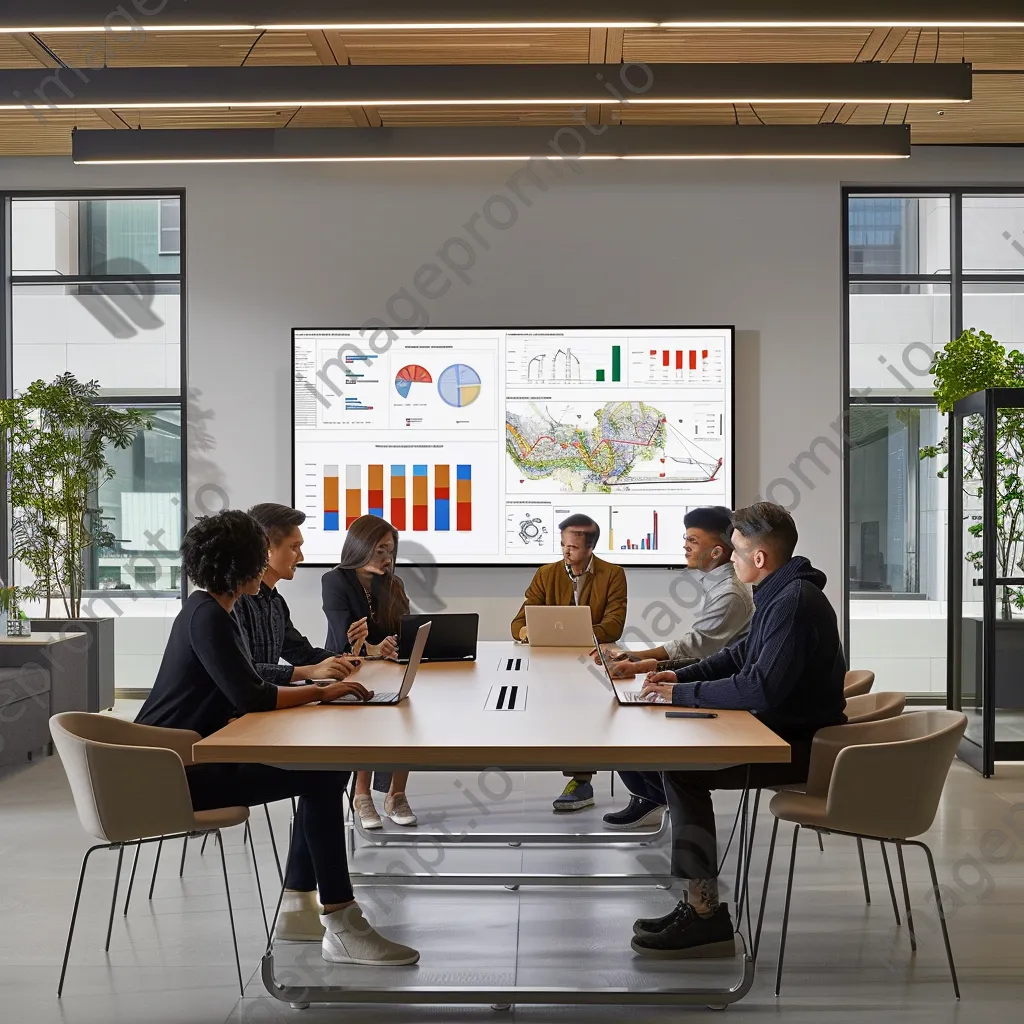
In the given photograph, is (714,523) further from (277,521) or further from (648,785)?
(277,521)

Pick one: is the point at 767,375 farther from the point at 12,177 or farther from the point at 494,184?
the point at 12,177

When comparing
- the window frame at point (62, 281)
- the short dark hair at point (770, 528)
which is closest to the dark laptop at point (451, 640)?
the short dark hair at point (770, 528)

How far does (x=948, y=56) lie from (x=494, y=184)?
2.89 m

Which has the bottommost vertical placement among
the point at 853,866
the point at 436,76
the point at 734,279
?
the point at 853,866

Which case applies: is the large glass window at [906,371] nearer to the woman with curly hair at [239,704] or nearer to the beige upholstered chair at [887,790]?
the beige upholstered chair at [887,790]

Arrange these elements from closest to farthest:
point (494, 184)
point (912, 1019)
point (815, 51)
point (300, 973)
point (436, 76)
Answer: point (912, 1019) < point (300, 973) < point (436, 76) < point (815, 51) < point (494, 184)

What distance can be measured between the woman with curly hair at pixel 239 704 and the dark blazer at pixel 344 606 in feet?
4.38

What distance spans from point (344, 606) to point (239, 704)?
156cm

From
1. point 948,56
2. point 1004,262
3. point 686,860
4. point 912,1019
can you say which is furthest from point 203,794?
point 1004,262

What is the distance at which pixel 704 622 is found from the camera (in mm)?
4266

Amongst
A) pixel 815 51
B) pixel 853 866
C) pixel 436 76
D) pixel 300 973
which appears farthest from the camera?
pixel 815 51

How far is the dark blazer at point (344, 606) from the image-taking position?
467 centimetres

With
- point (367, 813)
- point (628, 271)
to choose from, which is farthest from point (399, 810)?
point (628, 271)

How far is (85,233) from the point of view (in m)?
7.54
